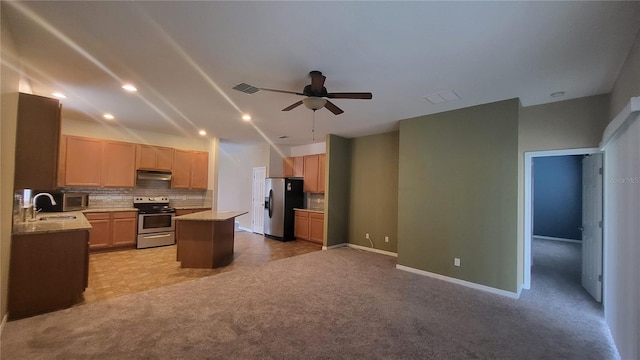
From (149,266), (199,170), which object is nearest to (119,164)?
(199,170)

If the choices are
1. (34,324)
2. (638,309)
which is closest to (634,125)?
(638,309)

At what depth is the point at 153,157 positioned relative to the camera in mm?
6195

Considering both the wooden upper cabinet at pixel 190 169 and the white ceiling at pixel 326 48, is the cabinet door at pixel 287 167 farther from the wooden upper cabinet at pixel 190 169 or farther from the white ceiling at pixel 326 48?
the white ceiling at pixel 326 48

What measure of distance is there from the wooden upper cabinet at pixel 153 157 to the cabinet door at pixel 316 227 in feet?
11.9

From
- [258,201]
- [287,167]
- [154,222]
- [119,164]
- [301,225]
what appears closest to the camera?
[119,164]

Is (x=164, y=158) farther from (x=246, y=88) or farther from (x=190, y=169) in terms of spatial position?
(x=246, y=88)

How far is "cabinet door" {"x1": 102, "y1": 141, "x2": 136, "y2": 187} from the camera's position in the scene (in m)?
5.64

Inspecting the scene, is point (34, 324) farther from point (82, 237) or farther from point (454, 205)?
point (454, 205)

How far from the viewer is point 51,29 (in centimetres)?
227

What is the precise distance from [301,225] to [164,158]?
369 centimetres

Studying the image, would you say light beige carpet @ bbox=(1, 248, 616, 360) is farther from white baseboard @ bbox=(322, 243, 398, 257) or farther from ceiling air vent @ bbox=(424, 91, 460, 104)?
ceiling air vent @ bbox=(424, 91, 460, 104)

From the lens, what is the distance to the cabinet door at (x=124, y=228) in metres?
5.49

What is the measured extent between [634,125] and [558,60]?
91 cm

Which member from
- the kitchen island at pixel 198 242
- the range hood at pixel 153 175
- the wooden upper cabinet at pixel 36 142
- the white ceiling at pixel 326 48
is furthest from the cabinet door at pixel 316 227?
the wooden upper cabinet at pixel 36 142
